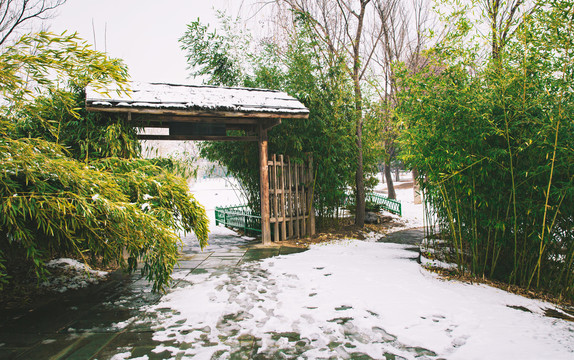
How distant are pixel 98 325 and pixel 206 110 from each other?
3.05 m

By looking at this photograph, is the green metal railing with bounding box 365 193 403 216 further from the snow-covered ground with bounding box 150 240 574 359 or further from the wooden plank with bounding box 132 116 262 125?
the snow-covered ground with bounding box 150 240 574 359

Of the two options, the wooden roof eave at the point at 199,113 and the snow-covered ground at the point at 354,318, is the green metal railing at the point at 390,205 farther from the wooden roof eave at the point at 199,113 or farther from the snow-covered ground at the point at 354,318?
the snow-covered ground at the point at 354,318

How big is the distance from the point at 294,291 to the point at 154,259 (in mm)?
1442

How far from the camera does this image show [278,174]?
5977 mm

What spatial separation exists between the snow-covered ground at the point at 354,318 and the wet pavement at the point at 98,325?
0.09 meters

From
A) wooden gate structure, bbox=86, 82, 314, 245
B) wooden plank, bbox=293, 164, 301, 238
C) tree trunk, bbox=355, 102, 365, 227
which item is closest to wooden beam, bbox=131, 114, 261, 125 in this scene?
wooden gate structure, bbox=86, 82, 314, 245

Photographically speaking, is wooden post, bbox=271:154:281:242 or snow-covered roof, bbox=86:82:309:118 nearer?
snow-covered roof, bbox=86:82:309:118

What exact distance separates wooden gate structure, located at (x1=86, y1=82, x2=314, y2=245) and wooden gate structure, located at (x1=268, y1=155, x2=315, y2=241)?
0.11 feet

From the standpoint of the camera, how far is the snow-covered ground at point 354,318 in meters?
2.23

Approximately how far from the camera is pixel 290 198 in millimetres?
6070

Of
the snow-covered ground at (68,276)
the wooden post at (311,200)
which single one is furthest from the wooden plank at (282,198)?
the snow-covered ground at (68,276)

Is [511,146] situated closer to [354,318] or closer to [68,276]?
[354,318]

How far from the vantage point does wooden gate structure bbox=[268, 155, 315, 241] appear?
5859 mm

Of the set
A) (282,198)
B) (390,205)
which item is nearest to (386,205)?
(390,205)
